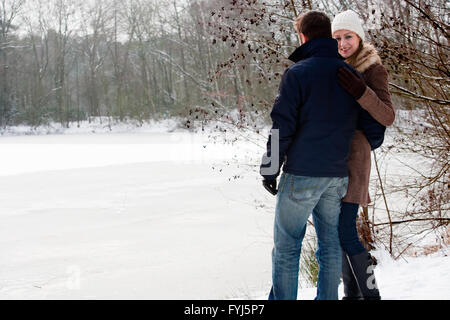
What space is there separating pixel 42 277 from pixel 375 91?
3891 mm

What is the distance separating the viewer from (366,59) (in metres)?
2.24

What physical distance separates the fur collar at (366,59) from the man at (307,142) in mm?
209

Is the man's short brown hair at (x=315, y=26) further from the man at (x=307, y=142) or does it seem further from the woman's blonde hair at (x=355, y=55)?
the woman's blonde hair at (x=355, y=55)

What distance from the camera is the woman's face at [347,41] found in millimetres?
2264

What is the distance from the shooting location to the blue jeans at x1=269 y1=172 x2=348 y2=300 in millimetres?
2064

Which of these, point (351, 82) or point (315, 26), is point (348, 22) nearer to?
point (315, 26)

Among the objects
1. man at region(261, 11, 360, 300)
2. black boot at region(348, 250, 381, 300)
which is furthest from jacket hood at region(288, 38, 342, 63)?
black boot at region(348, 250, 381, 300)

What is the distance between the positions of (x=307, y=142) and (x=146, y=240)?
4.25m

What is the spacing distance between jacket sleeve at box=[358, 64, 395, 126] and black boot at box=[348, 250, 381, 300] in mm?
631

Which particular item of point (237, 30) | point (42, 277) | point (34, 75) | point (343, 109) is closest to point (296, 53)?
point (343, 109)

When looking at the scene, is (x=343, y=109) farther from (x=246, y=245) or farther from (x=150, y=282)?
(x=246, y=245)

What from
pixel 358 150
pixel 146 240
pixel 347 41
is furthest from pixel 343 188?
pixel 146 240

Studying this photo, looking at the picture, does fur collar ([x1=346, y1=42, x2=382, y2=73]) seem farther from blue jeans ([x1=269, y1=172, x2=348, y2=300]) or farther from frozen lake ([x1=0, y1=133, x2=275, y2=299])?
frozen lake ([x1=0, y1=133, x2=275, y2=299])
